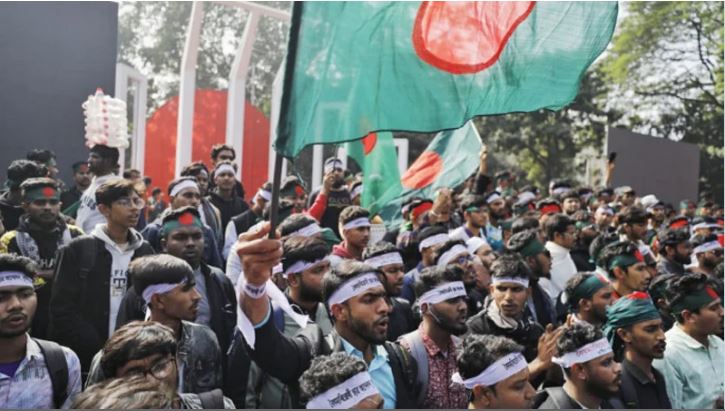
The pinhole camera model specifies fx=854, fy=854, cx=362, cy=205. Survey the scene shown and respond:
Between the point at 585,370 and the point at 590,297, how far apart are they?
4.79ft

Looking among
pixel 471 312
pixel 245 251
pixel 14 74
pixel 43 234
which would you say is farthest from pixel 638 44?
pixel 245 251

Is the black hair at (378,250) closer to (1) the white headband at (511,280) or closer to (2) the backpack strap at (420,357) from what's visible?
(1) the white headband at (511,280)

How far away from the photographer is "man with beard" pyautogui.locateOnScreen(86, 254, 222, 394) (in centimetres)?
420

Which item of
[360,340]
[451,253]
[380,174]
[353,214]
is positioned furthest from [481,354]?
[380,174]

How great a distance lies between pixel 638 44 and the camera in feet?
89.2

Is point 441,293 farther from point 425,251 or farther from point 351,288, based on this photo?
point 425,251

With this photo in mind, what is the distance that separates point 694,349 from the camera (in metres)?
5.57

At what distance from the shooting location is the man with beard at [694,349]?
5.38 metres

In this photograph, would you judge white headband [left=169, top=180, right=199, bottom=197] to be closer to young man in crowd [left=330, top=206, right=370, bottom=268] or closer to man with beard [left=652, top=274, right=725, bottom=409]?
young man in crowd [left=330, top=206, right=370, bottom=268]

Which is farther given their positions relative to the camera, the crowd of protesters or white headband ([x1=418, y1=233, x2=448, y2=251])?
white headband ([x1=418, y1=233, x2=448, y2=251])

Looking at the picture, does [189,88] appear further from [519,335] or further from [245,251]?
[245,251]

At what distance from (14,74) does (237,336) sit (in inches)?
365

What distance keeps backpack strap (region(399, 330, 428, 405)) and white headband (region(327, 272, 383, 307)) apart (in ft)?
1.47

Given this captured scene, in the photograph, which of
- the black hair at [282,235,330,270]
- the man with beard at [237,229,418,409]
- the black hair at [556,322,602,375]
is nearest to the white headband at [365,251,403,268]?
the black hair at [282,235,330,270]
